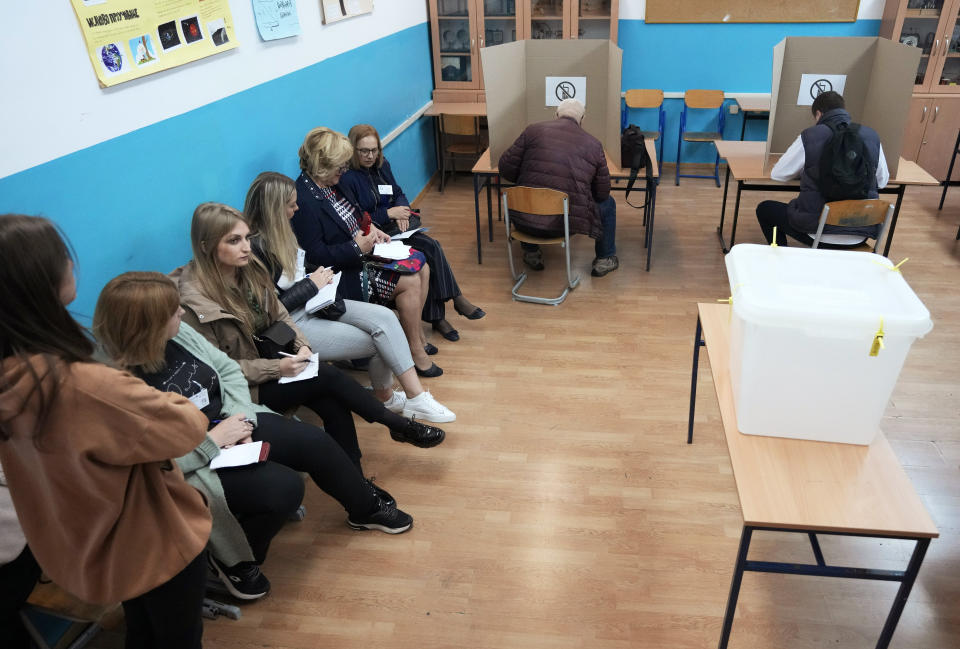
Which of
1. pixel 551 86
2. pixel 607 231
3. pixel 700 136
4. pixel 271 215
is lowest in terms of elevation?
pixel 607 231

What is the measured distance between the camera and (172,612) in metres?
1.45

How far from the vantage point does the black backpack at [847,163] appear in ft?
10.5

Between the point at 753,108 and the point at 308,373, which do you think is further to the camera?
the point at 753,108

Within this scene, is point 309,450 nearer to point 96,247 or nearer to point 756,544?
point 96,247

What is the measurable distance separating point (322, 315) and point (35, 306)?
1.66 metres

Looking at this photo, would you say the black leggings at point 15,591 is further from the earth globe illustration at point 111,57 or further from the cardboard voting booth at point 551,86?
the cardboard voting booth at point 551,86

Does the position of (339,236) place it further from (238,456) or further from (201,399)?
(238,456)

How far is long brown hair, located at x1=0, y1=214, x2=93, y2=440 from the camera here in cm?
104

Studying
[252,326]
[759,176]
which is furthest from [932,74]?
[252,326]

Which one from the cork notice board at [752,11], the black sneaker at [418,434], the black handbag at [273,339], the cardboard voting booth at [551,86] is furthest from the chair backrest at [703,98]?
the black handbag at [273,339]

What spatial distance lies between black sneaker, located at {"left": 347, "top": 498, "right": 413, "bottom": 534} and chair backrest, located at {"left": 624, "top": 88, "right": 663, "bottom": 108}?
4.79 meters

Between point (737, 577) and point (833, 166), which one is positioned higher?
point (833, 166)

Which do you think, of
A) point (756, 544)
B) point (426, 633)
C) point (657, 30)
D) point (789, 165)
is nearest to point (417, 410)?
point (426, 633)

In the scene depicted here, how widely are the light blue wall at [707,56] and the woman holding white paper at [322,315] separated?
4.34 metres
